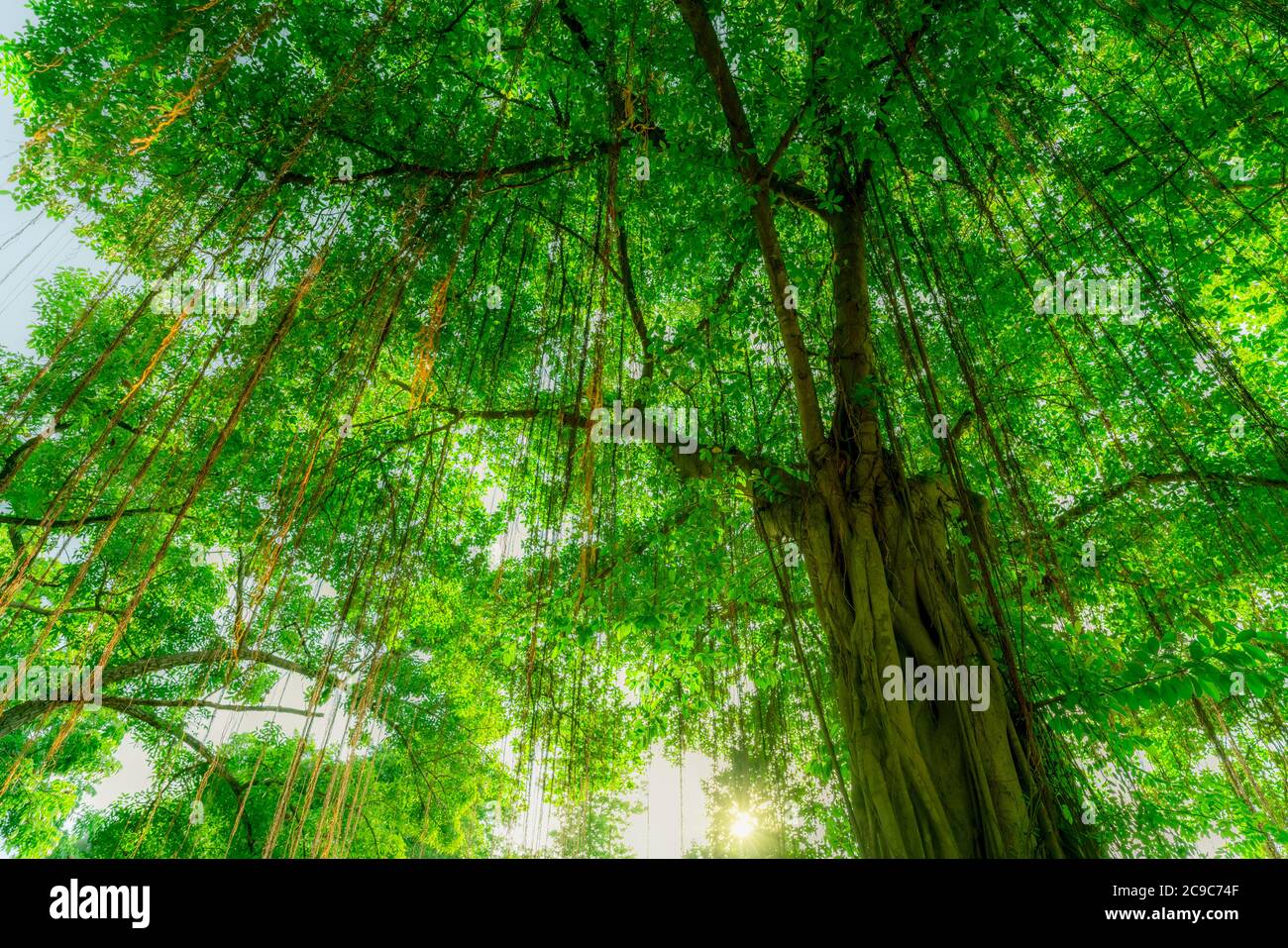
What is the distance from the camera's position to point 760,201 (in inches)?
94.7

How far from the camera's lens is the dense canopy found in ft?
6.48

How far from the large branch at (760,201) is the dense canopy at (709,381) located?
0.05 ft

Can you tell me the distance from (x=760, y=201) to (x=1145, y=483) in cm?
243

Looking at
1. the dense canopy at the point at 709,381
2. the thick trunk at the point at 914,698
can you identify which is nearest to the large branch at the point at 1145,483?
the dense canopy at the point at 709,381

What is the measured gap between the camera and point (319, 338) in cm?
311

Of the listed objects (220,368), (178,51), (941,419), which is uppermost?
(178,51)

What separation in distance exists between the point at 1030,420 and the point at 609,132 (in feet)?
10.9

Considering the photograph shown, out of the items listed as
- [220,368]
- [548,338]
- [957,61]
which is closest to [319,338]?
[220,368]

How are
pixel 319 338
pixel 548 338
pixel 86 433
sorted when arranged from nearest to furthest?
pixel 319 338, pixel 548 338, pixel 86 433
